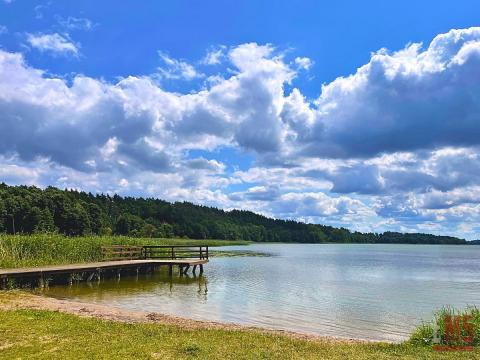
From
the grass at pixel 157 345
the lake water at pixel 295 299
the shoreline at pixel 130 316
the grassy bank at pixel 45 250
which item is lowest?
the lake water at pixel 295 299

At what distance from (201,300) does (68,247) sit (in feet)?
38.9

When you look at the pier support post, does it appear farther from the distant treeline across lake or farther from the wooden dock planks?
the distant treeline across lake

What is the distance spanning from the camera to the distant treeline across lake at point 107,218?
85938 millimetres

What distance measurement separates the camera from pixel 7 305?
14820 mm

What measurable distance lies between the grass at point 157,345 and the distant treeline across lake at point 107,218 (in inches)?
1552

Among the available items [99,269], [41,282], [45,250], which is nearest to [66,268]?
[41,282]

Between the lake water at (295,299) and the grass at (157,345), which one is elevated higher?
the grass at (157,345)

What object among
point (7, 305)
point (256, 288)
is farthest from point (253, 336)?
point (256, 288)

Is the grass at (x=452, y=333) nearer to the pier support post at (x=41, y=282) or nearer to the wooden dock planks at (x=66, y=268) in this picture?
the wooden dock planks at (x=66, y=268)

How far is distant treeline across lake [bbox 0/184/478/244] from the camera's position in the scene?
85.9m

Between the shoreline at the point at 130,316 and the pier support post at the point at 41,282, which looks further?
the pier support post at the point at 41,282

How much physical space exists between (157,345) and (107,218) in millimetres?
120123

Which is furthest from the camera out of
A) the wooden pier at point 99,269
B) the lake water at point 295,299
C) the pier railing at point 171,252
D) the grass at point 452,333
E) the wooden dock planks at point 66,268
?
the pier railing at point 171,252

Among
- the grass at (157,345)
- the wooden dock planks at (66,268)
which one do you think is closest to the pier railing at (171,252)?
the wooden dock planks at (66,268)
